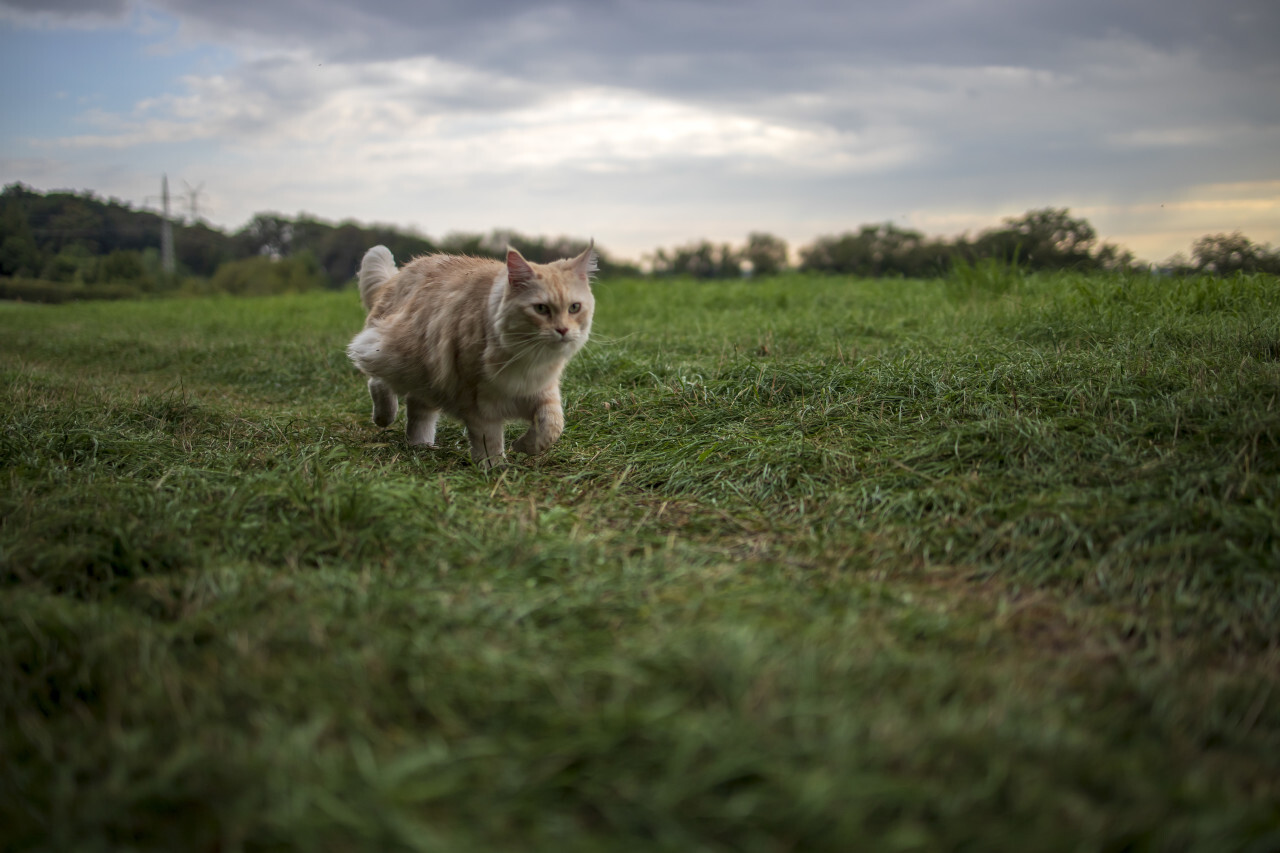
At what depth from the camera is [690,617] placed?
1.76 m

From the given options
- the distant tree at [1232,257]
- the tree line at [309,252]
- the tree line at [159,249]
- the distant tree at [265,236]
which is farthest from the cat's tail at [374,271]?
the distant tree at [265,236]

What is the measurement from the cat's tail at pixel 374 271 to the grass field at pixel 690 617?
82 cm

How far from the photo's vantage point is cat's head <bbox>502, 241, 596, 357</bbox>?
3064 mm

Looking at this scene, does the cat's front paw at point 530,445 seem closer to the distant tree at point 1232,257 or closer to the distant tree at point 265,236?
the distant tree at point 1232,257

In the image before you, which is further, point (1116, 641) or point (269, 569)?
point (269, 569)

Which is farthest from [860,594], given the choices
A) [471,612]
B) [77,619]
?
[77,619]

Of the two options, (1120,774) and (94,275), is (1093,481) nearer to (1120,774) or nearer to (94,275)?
(1120,774)

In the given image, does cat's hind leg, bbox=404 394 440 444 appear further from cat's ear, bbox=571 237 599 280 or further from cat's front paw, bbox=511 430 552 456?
cat's ear, bbox=571 237 599 280

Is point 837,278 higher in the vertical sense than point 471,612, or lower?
higher

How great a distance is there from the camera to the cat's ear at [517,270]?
3022mm

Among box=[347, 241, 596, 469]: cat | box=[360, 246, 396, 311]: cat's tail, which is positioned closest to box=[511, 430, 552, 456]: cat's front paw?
box=[347, 241, 596, 469]: cat

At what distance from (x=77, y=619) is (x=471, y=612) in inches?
34.0

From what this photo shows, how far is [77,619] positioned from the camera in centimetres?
170

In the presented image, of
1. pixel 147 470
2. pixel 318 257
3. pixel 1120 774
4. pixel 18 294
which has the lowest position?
pixel 1120 774
